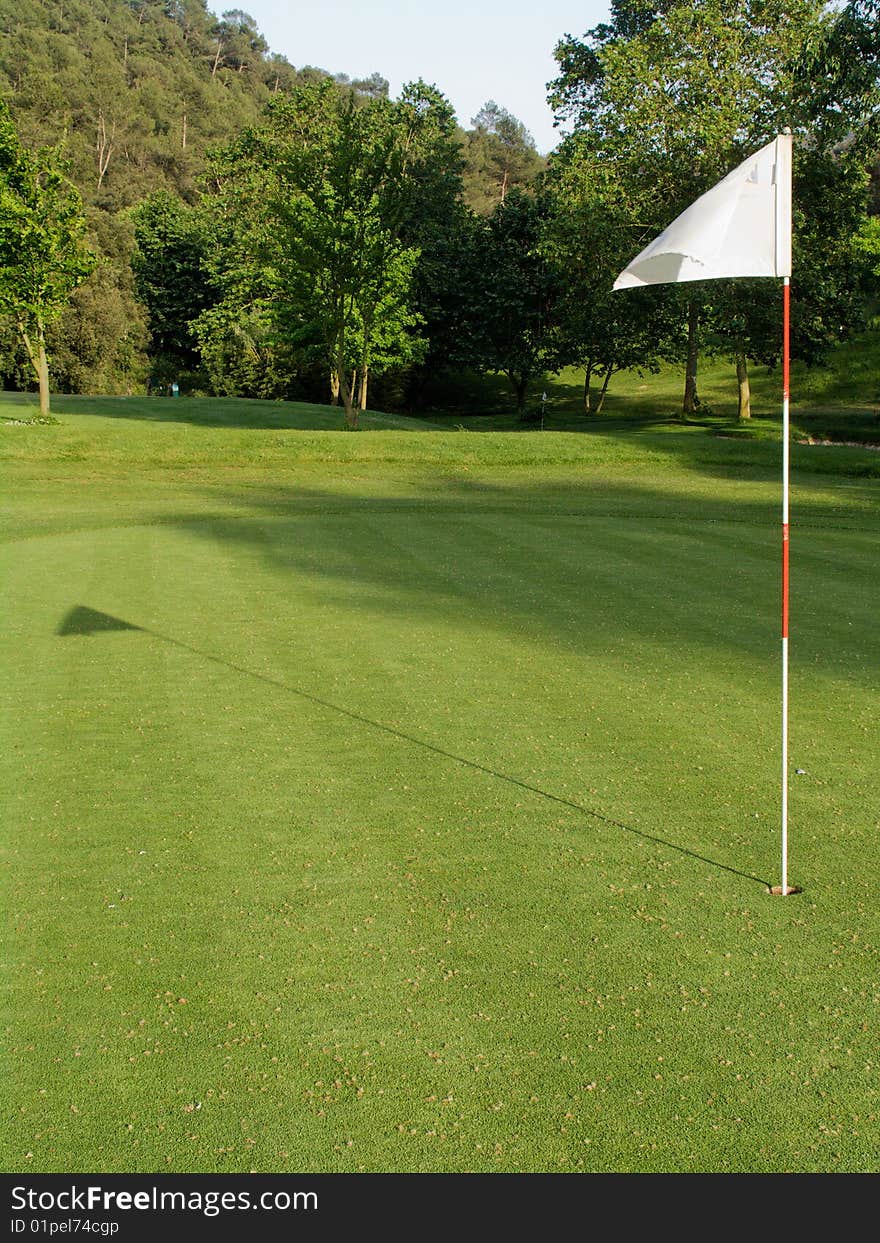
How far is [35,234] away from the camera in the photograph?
3166 centimetres

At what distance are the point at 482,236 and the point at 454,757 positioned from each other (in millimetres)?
49526

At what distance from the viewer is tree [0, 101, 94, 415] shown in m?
31.7

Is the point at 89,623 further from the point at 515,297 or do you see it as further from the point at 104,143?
the point at 104,143

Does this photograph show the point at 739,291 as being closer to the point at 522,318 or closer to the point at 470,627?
the point at 522,318

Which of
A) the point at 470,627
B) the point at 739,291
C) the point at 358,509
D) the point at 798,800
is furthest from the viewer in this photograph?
the point at 739,291

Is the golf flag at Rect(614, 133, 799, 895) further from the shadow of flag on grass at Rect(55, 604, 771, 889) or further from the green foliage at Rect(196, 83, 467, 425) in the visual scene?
the green foliage at Rect(196, 83, 467, 425)

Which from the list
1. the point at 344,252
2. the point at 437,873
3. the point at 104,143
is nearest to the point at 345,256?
the point at 344,252

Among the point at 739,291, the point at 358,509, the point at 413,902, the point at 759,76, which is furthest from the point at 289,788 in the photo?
the point at 759,76

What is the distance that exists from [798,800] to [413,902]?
2430mm

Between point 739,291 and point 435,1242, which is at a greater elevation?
point 739,291

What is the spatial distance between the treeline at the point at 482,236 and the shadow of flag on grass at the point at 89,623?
2540cm

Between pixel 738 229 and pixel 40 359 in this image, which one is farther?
pixel 40 359

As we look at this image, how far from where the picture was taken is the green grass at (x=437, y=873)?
3695mm

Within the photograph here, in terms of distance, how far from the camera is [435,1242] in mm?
3279
